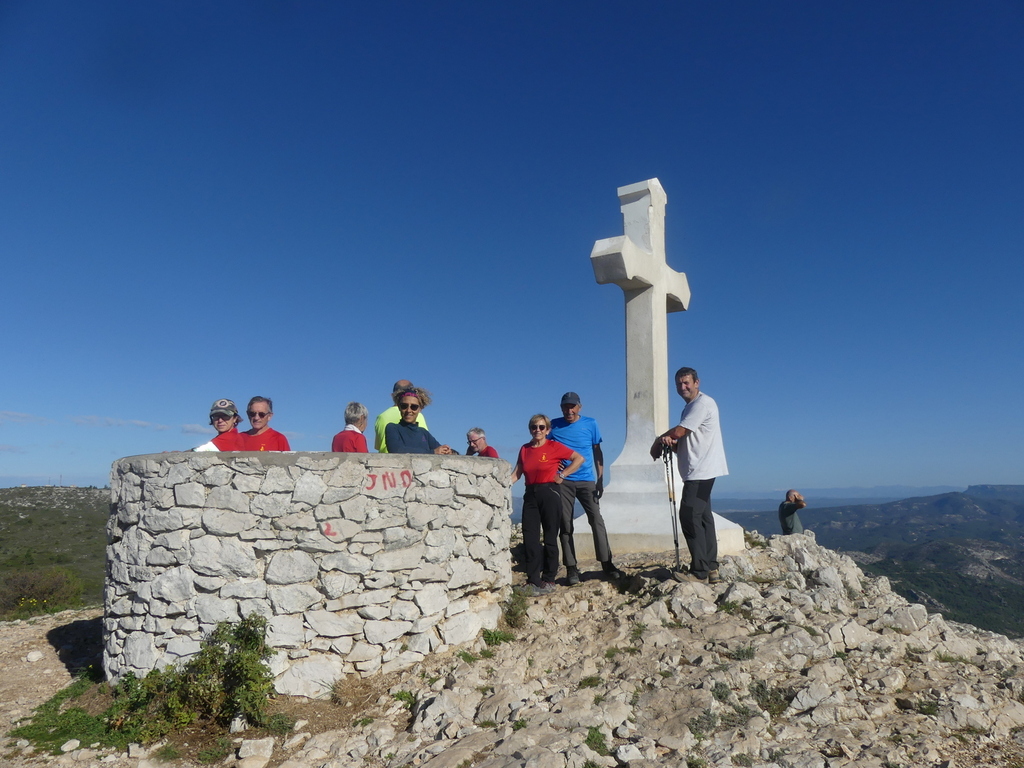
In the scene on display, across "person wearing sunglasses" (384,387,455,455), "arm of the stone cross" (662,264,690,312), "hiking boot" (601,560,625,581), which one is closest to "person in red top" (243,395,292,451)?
"person wearing sunglasses" (384,387,455,455)

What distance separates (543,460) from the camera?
20.7 feet

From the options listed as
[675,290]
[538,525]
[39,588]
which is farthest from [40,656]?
[39,588]

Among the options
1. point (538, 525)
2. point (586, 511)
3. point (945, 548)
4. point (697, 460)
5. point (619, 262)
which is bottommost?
point (945, 548)

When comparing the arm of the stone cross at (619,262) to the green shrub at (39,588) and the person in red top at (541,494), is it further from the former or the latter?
the green shrub at (39,588)

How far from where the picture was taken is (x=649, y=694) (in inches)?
176

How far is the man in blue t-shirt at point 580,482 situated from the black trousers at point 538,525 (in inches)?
4.5

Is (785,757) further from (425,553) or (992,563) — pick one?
(992,563)

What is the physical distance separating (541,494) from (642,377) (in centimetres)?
235

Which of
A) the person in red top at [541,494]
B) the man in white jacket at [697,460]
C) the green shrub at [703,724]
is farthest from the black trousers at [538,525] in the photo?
the green shrub at [703,724]

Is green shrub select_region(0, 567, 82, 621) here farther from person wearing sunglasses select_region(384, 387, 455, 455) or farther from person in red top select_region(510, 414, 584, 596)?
person in red top select_region(510, 414, 584, 596)

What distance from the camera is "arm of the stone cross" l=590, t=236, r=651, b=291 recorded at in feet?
24.7

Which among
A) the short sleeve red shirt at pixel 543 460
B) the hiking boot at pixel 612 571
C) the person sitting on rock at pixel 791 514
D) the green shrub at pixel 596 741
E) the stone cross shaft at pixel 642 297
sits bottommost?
the green shrub at pixel 596 741

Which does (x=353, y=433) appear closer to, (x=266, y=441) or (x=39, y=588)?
(x=266, y=441)

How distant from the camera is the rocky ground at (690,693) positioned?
12.6ft
